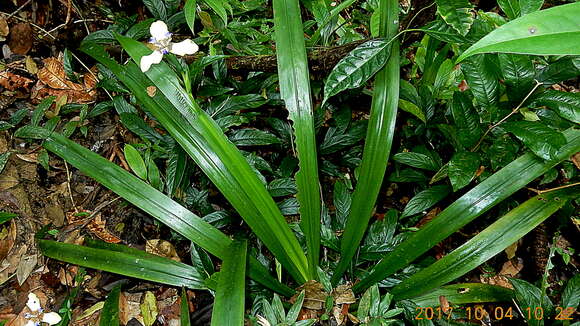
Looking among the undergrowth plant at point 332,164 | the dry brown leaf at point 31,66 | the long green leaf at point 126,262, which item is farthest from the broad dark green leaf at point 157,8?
the long green leaf at point 126,262

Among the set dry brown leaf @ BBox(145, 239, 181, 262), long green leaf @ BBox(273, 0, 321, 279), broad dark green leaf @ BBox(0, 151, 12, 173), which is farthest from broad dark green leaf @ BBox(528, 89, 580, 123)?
broad dark green leaf @ BBox(0, 151, 12, 173)

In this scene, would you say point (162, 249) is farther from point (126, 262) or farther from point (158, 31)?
point (158, 31)

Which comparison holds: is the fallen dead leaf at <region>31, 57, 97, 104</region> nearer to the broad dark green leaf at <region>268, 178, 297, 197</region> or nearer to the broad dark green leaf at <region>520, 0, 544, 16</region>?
the broad dark green leaf at <region>268, 178, 297, 197</region>

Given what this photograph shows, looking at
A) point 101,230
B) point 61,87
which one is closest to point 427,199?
point 101,230

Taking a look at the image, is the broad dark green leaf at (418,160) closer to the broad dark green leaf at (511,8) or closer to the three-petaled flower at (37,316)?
the broad dark green leaf at (511,8)

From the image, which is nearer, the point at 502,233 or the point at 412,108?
the point at 502,233
